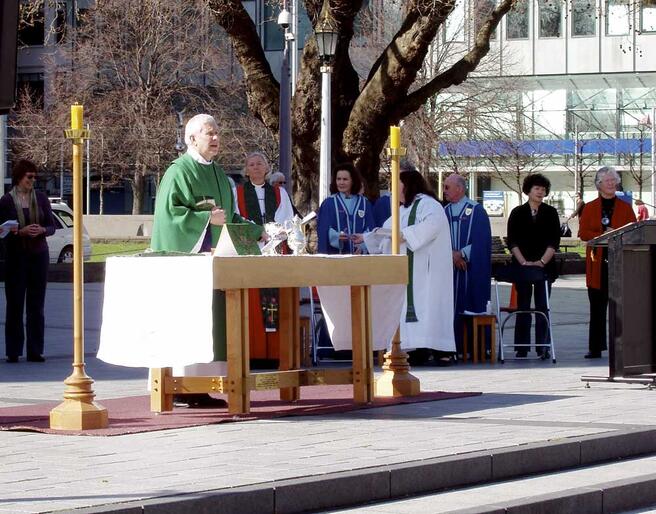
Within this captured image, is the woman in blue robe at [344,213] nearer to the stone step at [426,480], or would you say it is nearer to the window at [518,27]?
the stone step at [426,480]

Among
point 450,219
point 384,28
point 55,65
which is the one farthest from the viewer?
point 55,65

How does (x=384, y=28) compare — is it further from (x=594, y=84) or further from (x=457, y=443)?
(x=457, y=443)

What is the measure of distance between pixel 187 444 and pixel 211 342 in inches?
44.9

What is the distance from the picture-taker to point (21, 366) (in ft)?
48.6

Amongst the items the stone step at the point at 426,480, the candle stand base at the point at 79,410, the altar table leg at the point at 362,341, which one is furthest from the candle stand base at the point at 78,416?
the stone step at the point at 426,480

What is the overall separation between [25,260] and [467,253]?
14.6ft

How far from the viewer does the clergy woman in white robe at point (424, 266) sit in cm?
1499

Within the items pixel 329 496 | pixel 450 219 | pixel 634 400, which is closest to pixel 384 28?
pixel 450 219

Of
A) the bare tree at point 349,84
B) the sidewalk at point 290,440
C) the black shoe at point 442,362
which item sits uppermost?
the bare tree at point 349,84

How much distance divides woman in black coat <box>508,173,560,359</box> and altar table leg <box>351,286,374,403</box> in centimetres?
501

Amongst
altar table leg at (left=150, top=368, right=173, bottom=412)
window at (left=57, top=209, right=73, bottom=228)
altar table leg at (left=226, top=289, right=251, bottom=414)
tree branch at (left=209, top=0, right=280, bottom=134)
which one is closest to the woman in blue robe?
altar table leg at (left=150, top=368, right=173, bottom=412)

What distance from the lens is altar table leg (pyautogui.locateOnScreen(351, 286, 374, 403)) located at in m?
11.1

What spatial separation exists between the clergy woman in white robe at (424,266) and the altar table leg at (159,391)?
182 inches

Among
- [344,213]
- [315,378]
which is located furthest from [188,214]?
[344,213]
